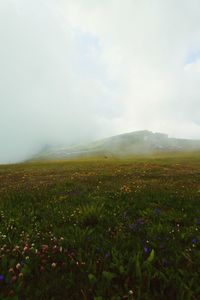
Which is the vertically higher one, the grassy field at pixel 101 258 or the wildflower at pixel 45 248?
the wildflower at pixel 45 248

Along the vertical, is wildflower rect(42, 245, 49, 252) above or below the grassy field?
above

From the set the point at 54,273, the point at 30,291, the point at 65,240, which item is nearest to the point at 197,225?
the point at 65,240

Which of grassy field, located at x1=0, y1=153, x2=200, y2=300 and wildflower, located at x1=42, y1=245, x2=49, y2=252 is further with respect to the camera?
wildflower, located at x1=42, y1=245, x2=49, y2=252

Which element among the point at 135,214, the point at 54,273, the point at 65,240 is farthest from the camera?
the point at 135,214

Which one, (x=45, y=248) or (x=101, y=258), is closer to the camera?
(x=101, y=258)

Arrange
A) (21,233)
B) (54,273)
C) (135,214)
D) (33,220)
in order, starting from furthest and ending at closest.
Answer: (135,214)
(33,220)
(21,233)
(54,273)

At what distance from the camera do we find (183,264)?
404 cm

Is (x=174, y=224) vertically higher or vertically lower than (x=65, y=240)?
lower

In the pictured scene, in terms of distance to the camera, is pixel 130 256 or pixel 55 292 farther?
pixel 130 256

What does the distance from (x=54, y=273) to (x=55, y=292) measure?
0.44m

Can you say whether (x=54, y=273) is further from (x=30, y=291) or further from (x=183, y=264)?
(x=183, y=264)

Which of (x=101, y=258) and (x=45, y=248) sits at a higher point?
(x=45, y=248)

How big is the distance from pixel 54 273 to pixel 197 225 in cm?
419

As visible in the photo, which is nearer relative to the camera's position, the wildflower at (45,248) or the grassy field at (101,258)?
the grassy field at (101,258)
